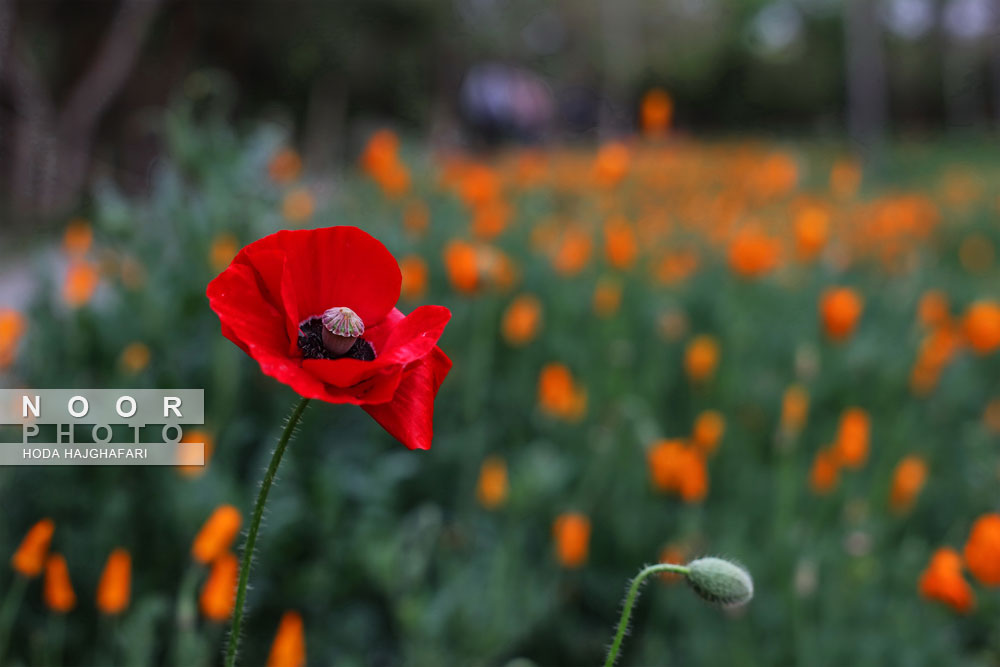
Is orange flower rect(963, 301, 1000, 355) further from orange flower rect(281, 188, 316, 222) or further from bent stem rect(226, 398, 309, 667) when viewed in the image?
bent stem rect(226, 398, 309, 667)

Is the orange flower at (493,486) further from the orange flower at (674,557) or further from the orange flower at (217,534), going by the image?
the orange flower at (217,534)

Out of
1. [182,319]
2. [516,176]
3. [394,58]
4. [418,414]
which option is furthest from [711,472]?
[394,58]

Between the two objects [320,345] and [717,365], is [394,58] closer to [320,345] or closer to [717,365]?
[717,365]

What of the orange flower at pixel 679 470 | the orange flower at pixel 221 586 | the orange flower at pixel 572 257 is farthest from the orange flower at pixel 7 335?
the orange flower at pixel 572 257

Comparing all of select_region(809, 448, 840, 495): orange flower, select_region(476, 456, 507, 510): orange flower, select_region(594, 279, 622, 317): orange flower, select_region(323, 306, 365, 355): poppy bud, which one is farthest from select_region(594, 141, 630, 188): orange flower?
select_region(323, 306, 365, 355): poppy bud

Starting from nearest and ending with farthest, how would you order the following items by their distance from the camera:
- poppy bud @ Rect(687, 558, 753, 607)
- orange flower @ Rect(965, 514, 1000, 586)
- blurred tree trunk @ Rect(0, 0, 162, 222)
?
1. poppy bud @ Rect(687, 558, 753, 607)
2. orange flower @ Rect(965, 514, 1000, 586)
3. blurred tree trunk @ Rect(0, 0, 162, 222)

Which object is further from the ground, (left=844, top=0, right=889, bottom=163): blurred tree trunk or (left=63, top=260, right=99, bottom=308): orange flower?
(left=844, top=0, right=889, bottom=163): blurred tree trunk
